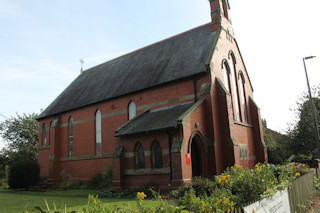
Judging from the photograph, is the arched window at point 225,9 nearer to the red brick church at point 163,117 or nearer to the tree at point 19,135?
the red brick church at point 163,117

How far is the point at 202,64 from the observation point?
1836cm

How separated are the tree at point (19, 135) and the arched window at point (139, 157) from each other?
35940mm

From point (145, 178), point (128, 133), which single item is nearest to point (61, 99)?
point (128, 133)

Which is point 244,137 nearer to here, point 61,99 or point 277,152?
point 277,152

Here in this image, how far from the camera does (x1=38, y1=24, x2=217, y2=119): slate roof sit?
19.8 meters

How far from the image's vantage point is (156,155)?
16578 mm

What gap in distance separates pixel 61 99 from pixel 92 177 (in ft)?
41.9

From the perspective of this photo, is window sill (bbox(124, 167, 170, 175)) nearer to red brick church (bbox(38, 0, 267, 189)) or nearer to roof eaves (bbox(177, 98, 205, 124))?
red brick church (bbox(38, 0, 267, 189))

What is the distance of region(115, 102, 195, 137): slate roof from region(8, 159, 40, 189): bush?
41.9ft

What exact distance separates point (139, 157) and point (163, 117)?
326 centimetres

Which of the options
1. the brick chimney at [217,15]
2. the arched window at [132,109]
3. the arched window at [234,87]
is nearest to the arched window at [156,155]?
the arched window at [132,109]

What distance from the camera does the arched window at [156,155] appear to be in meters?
16.4

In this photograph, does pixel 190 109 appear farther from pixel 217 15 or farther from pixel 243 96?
pixel 217 15

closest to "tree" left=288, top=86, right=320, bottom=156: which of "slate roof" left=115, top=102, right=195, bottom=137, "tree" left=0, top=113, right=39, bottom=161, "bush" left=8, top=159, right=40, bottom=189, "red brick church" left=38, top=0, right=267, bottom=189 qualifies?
"red brick church" left=38, top=0, right=267, bottom=189
